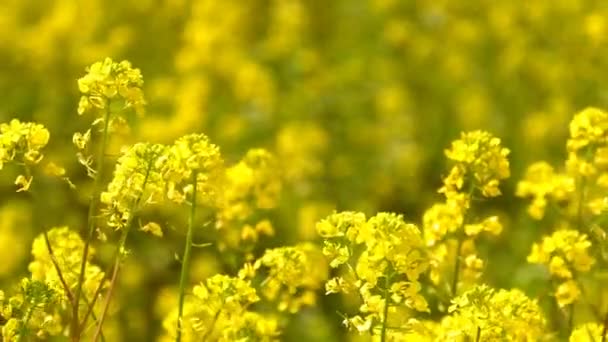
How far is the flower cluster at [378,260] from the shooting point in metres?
2.79

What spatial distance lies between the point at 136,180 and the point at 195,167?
140 millimetres

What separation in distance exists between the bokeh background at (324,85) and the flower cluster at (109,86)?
3316mm

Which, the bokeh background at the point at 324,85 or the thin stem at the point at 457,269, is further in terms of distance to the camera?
the bokeh background at the point at 324,85

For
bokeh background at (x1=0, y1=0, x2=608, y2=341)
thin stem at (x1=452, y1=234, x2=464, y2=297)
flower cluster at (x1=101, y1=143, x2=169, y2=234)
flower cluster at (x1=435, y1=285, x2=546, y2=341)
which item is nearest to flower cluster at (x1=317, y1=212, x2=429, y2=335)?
flower cluster at (x1=435, y1=285, x2=546, y2=341)

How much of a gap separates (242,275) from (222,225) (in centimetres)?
47

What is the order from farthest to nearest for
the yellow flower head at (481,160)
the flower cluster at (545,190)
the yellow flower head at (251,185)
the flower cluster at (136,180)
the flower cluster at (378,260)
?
1. the yellow flower head at (251,185)
2. the flower cluster at (545,190)
3. the yellow flower head at (481,160)
4. the flower cluster at (136,180)
5. the flower cluster at (378,260)

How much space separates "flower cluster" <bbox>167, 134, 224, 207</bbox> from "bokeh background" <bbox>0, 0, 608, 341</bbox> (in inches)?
127

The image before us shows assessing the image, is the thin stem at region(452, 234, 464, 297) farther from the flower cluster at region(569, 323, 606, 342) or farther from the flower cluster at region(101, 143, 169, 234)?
the flower cluster at region(101, 143, 169, 234)

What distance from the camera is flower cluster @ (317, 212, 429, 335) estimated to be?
9.14 ft

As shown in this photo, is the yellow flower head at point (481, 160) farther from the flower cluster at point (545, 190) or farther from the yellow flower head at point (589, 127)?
the flower cluster at point (545, 190)

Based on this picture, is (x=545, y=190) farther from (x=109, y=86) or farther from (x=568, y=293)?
(x=109, y=86)

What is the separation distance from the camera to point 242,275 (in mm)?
3141

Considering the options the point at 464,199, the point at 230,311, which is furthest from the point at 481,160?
the point at 230,311

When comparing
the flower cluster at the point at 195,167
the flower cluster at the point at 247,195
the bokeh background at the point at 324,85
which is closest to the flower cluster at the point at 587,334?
the flower cluster at the point at 195,167
